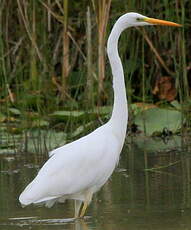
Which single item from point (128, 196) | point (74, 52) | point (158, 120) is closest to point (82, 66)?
point (74, 52)

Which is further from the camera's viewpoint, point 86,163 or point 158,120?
point 158,120

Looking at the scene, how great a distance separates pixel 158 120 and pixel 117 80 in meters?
2.97

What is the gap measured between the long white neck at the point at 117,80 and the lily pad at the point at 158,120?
268 centimetres

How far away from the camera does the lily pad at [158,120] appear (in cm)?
828

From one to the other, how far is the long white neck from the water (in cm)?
56

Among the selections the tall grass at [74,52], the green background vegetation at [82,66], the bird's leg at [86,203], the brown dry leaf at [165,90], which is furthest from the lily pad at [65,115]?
the bird's leg at [86,203]

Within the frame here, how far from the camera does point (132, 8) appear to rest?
7766 millimetres

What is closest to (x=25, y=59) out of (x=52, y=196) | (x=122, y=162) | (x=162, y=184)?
(x=122, y=162)

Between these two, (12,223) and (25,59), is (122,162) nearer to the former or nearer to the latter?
(12,223)

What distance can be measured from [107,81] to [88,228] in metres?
4.30

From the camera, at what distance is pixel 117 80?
214 inches

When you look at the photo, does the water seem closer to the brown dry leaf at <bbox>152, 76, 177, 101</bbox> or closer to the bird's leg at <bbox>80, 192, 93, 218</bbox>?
the bird's leg at <bbox>80, 192, 93, 218</bbox>

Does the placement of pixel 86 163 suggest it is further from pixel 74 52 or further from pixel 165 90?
pixel 74 52

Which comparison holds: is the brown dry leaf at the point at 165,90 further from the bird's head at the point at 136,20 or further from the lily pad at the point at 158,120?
the bird's head at the point at 136,20
